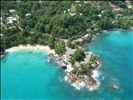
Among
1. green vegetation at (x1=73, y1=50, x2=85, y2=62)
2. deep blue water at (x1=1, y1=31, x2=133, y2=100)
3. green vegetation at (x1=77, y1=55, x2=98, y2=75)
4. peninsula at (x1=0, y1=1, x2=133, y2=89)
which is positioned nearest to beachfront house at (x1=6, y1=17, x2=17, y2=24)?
peninsula at (x1=0, y1=1, x2=133, y2=89)

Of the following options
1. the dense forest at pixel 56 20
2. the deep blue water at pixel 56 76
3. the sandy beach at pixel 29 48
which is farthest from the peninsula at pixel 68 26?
the deep blue water at pixel 56 76

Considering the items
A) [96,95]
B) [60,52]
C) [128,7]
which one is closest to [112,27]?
[128,7]

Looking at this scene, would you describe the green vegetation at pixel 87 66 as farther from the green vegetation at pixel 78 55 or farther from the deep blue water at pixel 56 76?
the deep blue water at pixel 56 76

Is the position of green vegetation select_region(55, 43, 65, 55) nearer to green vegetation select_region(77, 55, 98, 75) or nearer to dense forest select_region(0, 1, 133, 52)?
dense forest select_region(0, 1, 133, 52)

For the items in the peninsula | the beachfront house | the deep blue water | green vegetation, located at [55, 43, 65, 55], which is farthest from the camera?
the beachfront house

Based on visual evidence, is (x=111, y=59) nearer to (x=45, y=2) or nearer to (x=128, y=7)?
(x=128, y=7)

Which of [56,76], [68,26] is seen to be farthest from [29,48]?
[56,76]
